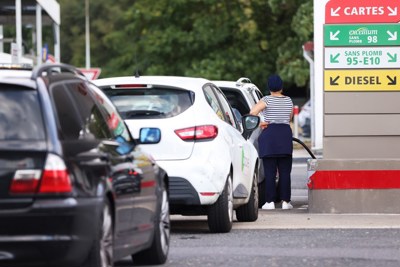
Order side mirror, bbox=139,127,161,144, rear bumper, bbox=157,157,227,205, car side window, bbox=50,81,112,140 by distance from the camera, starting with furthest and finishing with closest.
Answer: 1. rear bumper, bbox=157,157,227,205
2. side mirror, bbox=139,127,161,144
3. car side window, bbox=50,81,112,140

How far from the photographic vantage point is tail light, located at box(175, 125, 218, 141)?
1350 centimetres

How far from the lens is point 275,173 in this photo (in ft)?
57.8

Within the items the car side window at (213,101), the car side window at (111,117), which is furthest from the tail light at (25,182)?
the car side window at (213,101)

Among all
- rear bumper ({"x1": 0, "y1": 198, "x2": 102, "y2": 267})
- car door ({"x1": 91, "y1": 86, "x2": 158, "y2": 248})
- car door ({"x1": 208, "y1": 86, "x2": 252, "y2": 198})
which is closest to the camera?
rear bumper ({"x1": 0, "y1": 198, "x2": 102, "y2": 267})

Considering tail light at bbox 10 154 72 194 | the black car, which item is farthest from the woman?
tail light at bbox 10 154 72 194

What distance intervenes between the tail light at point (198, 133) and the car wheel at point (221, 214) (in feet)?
1.66

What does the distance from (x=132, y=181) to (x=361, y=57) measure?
802cm

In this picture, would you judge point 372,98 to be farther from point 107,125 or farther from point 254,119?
point 107,125

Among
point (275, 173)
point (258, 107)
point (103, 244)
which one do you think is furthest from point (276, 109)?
point (103, 244)

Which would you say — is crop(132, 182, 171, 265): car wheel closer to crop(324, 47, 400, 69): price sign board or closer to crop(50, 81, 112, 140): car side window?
crop(50, 81, 112, 140): car side window

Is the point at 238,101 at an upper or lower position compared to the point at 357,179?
upper

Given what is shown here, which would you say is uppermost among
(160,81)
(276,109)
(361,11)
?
(361,11)

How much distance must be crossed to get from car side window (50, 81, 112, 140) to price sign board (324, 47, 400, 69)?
777 cm

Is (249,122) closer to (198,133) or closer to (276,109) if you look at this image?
(276,109)
